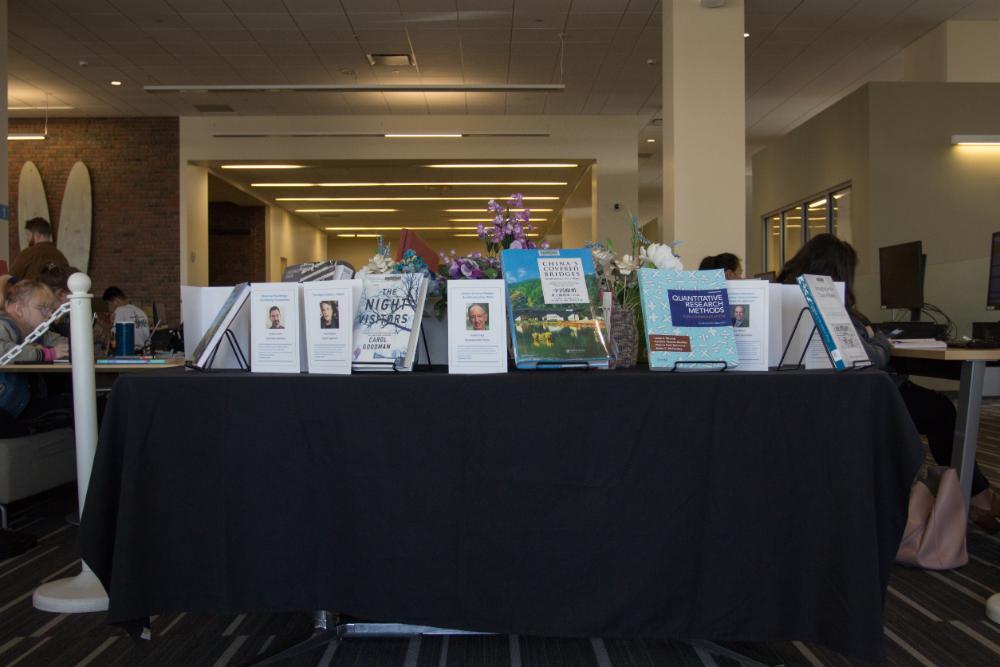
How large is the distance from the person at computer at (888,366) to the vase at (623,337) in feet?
3.86

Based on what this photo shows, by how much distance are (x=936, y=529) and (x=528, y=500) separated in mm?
2048

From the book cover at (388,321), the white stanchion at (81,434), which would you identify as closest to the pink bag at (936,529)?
the book cover at (388,321)

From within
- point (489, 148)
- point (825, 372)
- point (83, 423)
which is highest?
point (489, 148)

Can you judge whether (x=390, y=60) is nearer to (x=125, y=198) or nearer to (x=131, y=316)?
(x=131, y=316)

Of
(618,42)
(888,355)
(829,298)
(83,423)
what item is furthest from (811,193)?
(83,423)

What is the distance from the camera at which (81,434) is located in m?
2.74

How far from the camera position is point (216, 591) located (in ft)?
6.53

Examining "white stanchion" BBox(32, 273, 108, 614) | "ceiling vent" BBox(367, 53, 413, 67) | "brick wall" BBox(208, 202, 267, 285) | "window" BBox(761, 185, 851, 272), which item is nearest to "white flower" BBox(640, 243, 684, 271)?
"white stanchion" BBox(32, 273, 108, 614)

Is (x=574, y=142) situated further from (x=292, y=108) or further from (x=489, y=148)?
(x=292, y=108)

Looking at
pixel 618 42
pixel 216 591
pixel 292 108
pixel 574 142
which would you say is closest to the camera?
pixel 216 591

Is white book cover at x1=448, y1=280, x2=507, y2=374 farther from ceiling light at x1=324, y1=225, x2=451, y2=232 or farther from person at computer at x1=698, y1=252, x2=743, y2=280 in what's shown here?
ceiling light at x1=324, y1=225, x2=451, y2=232

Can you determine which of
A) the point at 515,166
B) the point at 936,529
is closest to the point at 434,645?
the point at 936,529

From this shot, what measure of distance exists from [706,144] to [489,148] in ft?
17.6

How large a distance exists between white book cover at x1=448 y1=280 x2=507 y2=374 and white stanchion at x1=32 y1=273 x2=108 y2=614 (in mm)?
1461
